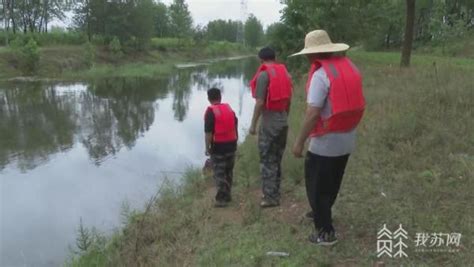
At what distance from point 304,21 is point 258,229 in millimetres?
18521

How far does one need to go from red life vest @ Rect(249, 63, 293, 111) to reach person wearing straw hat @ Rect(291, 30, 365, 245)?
1.14 meters

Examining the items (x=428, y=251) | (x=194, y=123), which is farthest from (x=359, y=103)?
(x=194, y=123)

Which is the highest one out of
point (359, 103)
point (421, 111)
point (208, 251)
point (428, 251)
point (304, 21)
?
point (304, 21)

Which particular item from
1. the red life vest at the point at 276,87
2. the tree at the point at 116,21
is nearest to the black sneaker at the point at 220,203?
the red life vest at the point at 276,87

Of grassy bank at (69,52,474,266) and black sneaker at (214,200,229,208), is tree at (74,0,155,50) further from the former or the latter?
black sneaker at (214,200,229,208)

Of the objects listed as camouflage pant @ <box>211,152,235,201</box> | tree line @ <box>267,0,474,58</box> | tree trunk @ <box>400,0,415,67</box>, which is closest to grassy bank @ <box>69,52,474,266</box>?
camouflage pant @ <box>211,152,235,201</box>

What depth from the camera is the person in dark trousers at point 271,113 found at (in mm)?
5258

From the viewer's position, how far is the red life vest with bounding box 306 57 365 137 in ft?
12.3

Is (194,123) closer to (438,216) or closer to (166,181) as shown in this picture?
(166,181)

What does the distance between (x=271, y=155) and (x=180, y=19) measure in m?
70.0

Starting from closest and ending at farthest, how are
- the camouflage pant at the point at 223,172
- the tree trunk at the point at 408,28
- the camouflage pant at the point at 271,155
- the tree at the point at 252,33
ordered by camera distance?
the camouflage pant at the point at 271,155 → the camouflage pant at the point at 223,172 → the tree trunk at the point at 408,28 → the tree at the point at 252,33

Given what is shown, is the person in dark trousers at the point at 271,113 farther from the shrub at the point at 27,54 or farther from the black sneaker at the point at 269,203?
the shrub at the point at 27,54

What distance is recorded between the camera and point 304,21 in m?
22.1

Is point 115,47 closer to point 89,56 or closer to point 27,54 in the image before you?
point 89,56
